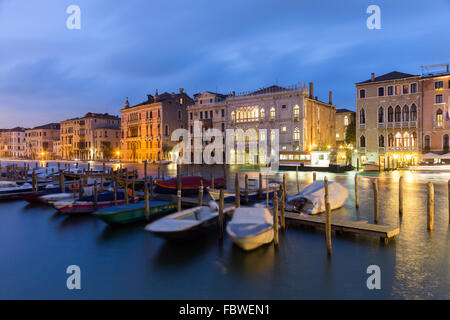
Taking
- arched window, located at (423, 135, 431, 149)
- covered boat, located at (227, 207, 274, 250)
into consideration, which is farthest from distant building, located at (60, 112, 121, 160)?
covered boat, located at (227, 207, 274, 250)

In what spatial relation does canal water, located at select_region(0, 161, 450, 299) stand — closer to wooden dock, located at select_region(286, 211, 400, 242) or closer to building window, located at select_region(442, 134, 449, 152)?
wooden dock, located at select_region(286, 211, 400, 242)

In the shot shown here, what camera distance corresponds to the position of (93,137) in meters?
70.7

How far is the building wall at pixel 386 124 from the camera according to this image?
36.2 m

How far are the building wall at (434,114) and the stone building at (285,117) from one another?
11396mm

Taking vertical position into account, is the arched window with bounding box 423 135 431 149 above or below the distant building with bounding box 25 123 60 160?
below

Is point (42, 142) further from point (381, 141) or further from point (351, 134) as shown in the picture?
point (381, 141)

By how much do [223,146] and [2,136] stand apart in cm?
9165

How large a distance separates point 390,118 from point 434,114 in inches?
177

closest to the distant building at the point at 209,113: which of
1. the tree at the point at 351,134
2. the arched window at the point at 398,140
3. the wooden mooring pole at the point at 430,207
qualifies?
the tree at the point at 351,134

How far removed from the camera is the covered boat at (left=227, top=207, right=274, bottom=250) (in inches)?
332

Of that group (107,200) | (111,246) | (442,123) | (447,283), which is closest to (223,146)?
(442,123)

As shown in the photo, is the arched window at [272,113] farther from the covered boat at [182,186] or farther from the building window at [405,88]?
the covered boat at [182,186]

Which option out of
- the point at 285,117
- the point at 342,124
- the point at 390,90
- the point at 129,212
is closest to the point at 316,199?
the point at 129,212

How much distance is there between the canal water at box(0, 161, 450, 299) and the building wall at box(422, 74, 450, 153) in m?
28.0
